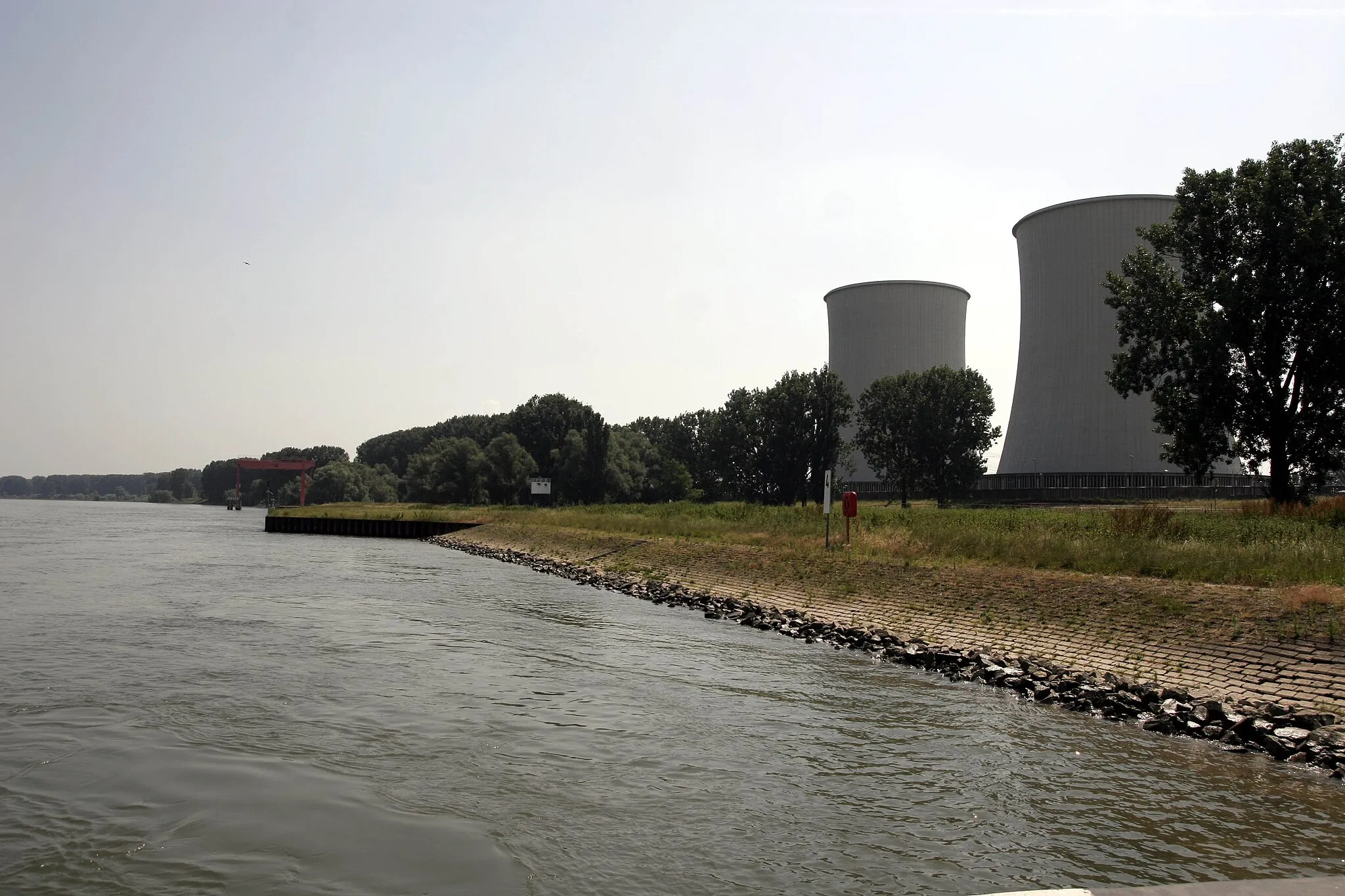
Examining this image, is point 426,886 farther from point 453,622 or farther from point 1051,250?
point 1051,250

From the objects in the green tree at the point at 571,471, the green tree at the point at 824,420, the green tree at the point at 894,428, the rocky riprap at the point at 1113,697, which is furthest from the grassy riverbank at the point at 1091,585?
the green tree at the point at 571,471

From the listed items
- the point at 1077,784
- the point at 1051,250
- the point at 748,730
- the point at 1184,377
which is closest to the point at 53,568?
the point at 748,730

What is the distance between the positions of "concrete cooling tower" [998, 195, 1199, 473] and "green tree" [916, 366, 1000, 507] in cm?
1442

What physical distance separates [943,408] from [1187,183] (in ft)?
95.5

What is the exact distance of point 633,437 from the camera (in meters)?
92.4

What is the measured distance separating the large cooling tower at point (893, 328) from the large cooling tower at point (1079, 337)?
44.2ft

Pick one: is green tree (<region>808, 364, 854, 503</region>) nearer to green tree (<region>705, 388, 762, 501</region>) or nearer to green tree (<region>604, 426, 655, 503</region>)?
green tree (<region>705, 388, 762, 501</region>)

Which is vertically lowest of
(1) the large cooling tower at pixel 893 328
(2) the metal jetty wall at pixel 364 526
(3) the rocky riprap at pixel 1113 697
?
(2) the metal jetty wall at pixel 364 526

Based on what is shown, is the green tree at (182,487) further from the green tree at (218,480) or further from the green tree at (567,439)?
the green tree at (567,439)

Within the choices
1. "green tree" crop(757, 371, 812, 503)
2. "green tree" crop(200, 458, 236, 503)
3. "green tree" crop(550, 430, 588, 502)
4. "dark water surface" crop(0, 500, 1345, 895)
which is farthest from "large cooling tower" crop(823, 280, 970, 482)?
"green tree" crop(200, 458, 236, 503)

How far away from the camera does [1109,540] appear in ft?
57.1

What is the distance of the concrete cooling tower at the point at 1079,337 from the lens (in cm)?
3866

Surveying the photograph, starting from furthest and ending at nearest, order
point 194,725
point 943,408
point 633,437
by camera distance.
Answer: point 633,437
point 943,408
point 194,725

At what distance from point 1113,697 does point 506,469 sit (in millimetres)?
71484
